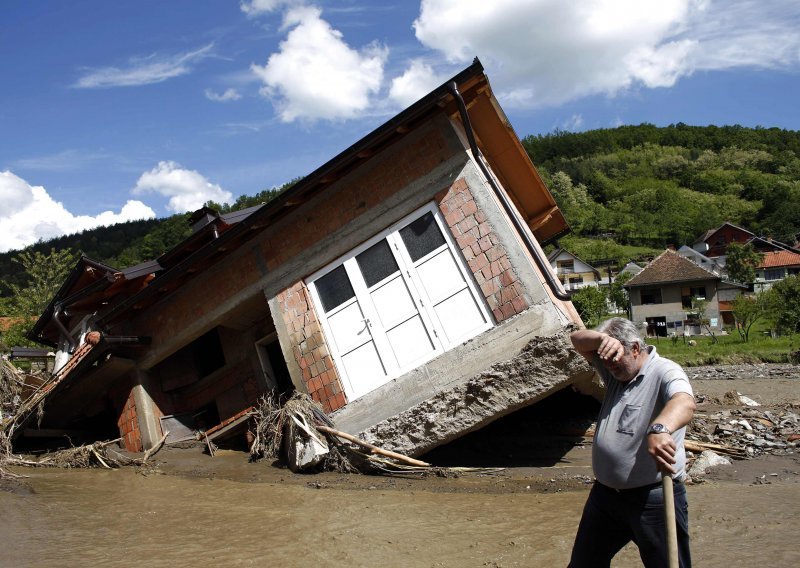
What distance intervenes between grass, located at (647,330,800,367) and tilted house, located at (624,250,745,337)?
279 inches

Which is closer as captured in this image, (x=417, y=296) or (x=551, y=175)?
(x=417, y=296)

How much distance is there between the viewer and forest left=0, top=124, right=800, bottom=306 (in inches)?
3615

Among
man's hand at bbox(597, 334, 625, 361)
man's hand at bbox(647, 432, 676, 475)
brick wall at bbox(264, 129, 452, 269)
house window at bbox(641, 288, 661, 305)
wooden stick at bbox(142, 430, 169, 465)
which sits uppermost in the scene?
house window at bbox(641, 288, 661, 305)

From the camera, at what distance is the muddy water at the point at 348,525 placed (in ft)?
15.4

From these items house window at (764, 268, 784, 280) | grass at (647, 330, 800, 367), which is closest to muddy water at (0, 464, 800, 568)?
grass at (647, 330, 800, 367)

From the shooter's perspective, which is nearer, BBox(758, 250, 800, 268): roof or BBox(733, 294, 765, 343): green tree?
BBox(733, 294, 765, 343): green tree

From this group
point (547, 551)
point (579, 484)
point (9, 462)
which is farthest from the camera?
point (9, 462)

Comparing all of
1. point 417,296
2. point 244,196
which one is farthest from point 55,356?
point 244,196

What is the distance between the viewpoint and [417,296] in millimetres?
9023

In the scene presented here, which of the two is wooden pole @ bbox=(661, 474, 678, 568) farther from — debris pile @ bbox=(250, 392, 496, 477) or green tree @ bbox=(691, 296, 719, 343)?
green tree @ bbox=(691, 296, 719, 343)

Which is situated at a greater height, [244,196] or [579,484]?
[244,196]

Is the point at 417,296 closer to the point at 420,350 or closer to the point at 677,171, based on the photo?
the point at 420,350

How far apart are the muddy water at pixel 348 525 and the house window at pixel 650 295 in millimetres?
53064

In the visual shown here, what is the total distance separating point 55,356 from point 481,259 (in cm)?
1706
